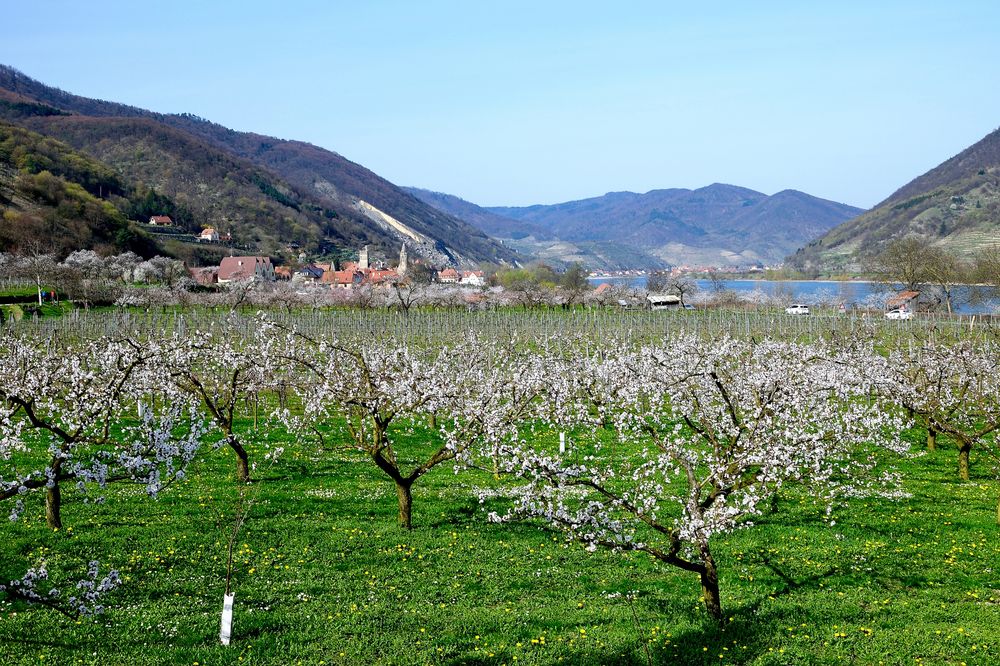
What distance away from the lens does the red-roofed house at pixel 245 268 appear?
450ft

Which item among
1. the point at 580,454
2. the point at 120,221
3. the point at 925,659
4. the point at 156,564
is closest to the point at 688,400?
the point at 580,454

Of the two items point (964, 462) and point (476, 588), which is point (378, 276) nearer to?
point (964, 462)

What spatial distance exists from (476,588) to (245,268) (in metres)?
144

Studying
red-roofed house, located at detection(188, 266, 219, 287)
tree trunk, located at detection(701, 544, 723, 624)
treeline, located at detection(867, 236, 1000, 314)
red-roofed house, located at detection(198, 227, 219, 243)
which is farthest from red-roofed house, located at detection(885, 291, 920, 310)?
red-roofed house, located at detection(198, 227, 219, 243)

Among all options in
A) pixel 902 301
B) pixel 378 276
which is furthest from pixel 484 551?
pixel 378 276

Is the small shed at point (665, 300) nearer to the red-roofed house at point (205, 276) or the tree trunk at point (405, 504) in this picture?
the red-roofed house at point (205, 276)

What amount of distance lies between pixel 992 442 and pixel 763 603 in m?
19.5

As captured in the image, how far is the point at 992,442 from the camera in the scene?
24969mm

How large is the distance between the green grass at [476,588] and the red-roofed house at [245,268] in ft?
414

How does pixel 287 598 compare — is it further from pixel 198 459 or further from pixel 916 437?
pixel 916 437

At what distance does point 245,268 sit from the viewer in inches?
5669

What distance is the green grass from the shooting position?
970cm

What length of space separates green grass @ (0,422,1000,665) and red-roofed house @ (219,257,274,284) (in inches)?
4966

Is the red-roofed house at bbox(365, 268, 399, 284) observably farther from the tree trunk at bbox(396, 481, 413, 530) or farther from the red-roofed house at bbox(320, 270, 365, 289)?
the tree trunk at bbox(396, 481, 413, 530)
